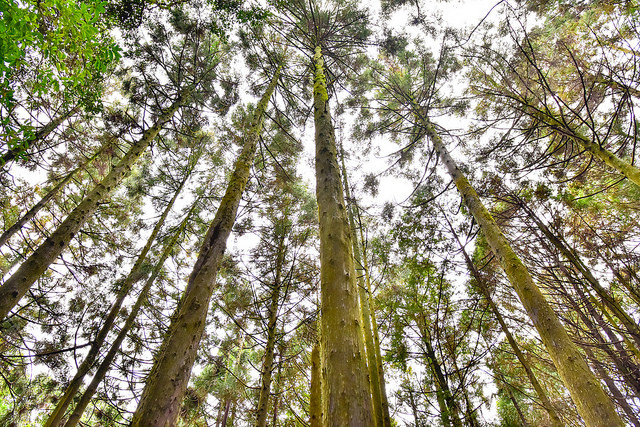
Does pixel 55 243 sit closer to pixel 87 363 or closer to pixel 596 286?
pixel 87 363

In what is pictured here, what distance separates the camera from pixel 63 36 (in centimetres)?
269

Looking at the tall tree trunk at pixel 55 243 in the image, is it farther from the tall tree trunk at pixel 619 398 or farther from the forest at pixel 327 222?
the tall tree trunk at pixel 619 398

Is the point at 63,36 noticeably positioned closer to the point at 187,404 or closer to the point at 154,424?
the point at 154,424

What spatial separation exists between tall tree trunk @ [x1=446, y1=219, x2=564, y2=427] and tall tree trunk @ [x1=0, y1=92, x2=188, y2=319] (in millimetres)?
8394

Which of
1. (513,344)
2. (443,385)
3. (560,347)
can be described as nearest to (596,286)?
(513,344)

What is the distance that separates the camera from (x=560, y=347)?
11.2ft

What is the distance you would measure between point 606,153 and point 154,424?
25.8 feet

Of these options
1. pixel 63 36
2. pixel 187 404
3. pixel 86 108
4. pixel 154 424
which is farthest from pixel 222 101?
pixel 187 404

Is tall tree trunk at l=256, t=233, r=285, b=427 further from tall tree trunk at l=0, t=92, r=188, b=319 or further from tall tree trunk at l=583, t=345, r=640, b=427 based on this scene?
tall tree trunk at l=583, t=345, r=640, b=427

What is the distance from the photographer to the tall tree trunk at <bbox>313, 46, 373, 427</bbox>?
1374 mm

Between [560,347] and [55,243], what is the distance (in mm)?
8523

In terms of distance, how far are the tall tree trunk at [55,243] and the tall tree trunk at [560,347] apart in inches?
314

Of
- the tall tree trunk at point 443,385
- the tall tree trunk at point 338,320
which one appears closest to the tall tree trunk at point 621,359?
the tall tree trunk at point 443,385

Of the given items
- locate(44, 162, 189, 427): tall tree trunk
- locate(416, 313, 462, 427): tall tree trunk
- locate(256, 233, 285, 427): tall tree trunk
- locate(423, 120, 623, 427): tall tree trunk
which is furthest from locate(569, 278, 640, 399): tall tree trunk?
locate(44, 162, 189, 427): tall tree trunk
